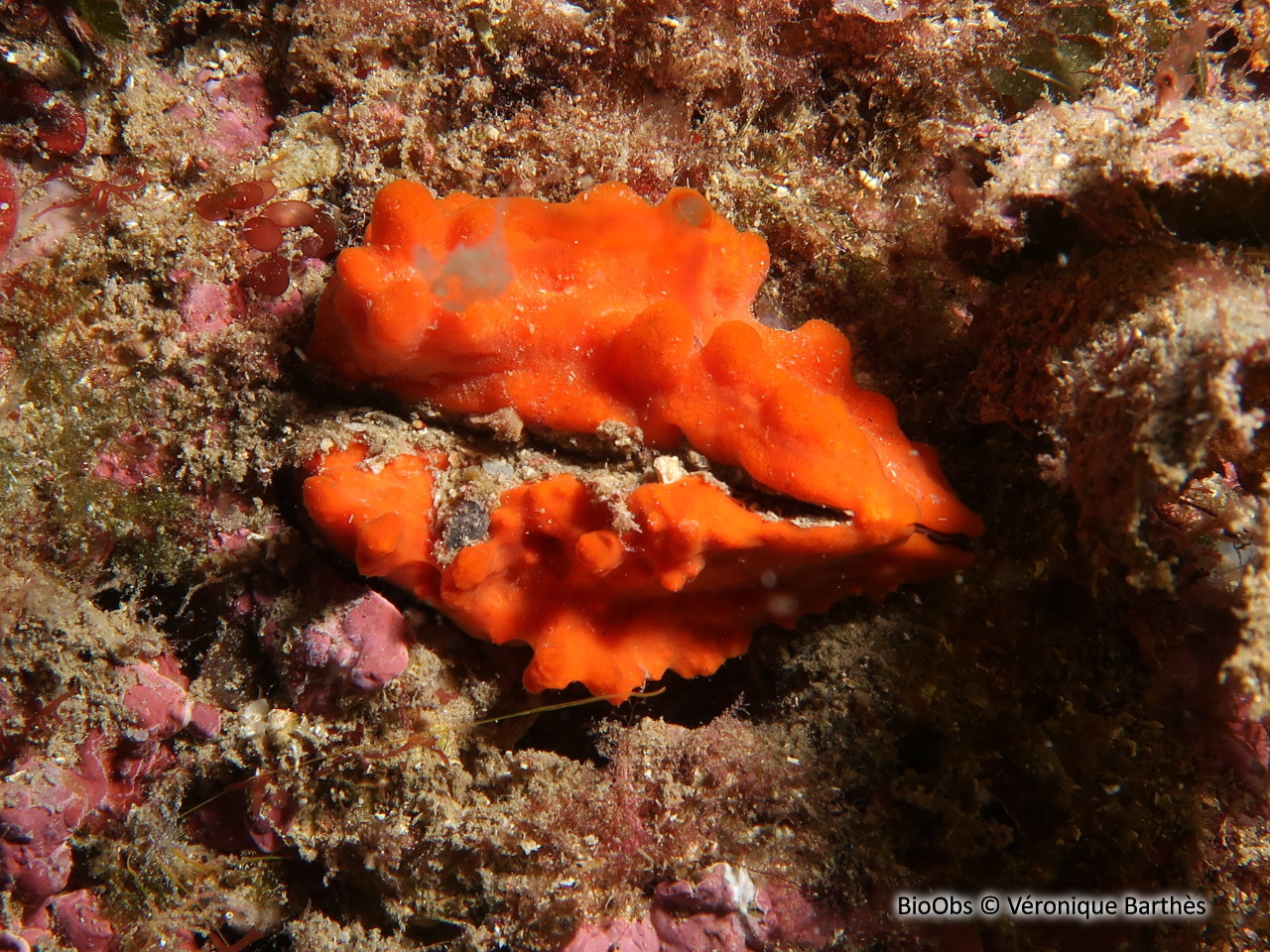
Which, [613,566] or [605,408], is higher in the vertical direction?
[605,408]

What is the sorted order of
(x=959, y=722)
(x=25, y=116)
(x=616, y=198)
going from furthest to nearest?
(x=25, y=116) → (x=959, y=722) → (x=616, y=198)

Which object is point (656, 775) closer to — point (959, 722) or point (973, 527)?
point (959, 722)

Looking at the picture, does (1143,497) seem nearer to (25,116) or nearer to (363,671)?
(363,671)

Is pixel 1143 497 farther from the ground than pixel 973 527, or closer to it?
farther from the ground

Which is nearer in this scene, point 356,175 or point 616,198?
point 616,198

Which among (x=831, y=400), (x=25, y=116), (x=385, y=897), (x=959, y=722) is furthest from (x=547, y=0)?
(x=385, y=897)

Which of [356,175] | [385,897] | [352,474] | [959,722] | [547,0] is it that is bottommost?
[385,897]

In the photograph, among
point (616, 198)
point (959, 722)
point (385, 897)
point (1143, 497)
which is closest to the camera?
point (1143, 497)
